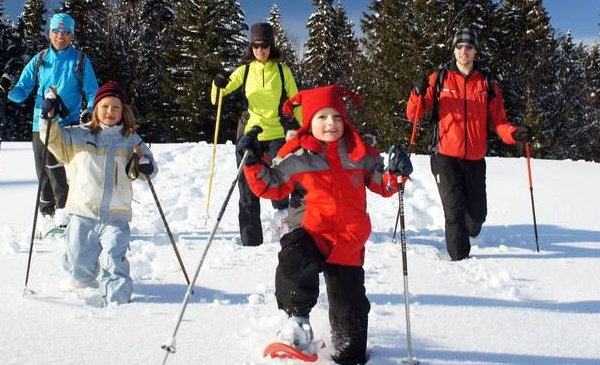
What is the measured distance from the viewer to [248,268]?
4609 millimetres

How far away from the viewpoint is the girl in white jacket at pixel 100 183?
12.4 feet

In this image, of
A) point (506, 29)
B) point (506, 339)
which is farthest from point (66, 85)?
point (506, 29)

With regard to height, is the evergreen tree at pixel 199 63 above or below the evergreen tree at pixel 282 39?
below

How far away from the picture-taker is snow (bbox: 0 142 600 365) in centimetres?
295

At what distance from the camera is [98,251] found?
12.7 ft

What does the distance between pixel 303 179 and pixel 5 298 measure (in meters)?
2.20

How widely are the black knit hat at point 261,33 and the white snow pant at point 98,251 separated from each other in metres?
2.46

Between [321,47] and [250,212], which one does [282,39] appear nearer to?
[321,47]

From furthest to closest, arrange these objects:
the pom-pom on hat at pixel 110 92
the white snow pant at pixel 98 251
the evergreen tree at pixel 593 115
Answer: the evergreen tree at pixel 593 115
the pom-pom on hat at pixel 110 92
the white snow pant at pixel 98 251

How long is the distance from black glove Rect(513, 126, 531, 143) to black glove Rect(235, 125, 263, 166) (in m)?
2.92

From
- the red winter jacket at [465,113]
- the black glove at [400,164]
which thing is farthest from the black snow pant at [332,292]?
the red winter jacket at [465,113]

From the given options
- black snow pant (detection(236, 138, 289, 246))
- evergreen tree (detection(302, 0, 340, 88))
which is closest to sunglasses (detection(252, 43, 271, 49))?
black snow pant (detection(236, 138, 289, 246))

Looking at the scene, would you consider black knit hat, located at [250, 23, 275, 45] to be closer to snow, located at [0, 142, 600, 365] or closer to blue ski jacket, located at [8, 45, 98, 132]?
blue ski jacket, located at [8, 45, 98, 132]

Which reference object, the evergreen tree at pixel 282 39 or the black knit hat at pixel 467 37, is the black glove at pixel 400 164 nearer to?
the black knit hat at pixel 467 37
